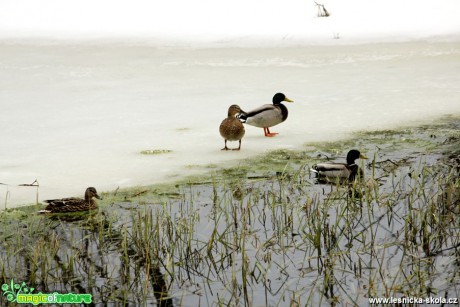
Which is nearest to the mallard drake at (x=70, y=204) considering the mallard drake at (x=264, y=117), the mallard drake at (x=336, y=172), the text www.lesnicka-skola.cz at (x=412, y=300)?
the mallard drake at (x=336, y=172)

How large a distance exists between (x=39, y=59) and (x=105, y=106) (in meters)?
4.08

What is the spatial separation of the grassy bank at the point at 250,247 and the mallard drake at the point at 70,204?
2.7 inches

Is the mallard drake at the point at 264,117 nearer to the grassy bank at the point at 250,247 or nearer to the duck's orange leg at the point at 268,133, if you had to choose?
the duck's orange leg at the point at 268,133

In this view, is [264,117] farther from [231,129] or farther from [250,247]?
[250,247]

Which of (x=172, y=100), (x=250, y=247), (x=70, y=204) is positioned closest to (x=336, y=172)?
(x=250, y=247)

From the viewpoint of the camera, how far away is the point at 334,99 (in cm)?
1073

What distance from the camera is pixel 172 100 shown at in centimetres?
1120

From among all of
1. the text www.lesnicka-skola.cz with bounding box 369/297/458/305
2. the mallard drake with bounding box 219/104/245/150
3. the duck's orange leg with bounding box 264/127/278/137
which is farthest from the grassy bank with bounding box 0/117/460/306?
the duck's orange leg with bounding box 264/127/278/137

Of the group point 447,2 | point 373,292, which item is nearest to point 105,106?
point 373,292

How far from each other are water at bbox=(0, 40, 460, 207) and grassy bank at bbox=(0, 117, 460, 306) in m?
1.17

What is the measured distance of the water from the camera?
7.66 meters

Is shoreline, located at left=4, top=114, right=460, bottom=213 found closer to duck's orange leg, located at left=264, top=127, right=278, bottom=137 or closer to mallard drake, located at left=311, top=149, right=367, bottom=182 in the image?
duck's orange leg, located at left=264, top=127, right=278, bottom=137

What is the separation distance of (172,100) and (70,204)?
5.53 m

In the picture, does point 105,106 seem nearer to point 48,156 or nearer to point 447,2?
point 48,156
